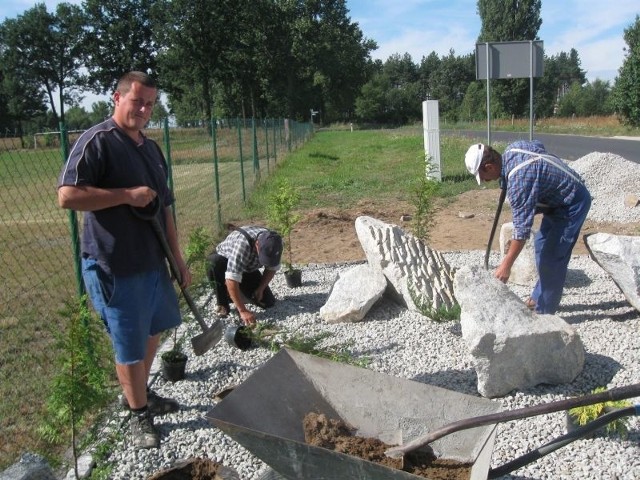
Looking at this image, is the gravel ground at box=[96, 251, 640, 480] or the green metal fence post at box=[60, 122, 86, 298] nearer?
the gravel ground at box=[96, 251, 640, 480]

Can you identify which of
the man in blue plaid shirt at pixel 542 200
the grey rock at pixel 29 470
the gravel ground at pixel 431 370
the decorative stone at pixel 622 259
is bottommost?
the gravel ground at pixel 431 370

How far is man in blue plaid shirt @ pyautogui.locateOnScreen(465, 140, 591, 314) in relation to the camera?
14.5 ft

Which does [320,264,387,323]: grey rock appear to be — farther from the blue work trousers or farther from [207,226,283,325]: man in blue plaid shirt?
the blue work trousers

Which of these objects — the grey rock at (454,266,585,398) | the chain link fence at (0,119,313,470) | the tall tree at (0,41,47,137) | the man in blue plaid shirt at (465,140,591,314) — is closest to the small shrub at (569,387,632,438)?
the grey rock at (454,266,585,398)

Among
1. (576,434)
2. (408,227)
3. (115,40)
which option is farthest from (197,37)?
(576,434)

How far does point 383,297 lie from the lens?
5715 mm

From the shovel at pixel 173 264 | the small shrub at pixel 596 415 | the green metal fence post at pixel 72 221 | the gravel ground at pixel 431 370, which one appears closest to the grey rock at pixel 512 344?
the gravel ground at pixel 431 370

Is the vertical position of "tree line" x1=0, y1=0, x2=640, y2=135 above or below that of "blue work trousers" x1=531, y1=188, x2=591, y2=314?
above

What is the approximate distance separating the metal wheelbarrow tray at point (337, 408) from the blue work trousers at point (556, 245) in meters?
2.36

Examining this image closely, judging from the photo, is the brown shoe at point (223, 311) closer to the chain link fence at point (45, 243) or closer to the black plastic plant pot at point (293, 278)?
the black plastic plant pot at point (293, 278)

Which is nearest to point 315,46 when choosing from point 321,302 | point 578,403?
point 321,302

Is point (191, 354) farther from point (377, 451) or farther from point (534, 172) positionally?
point (534, 172)

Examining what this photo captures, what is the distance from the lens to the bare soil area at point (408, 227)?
8.32 m

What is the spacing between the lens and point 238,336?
4715 mm
